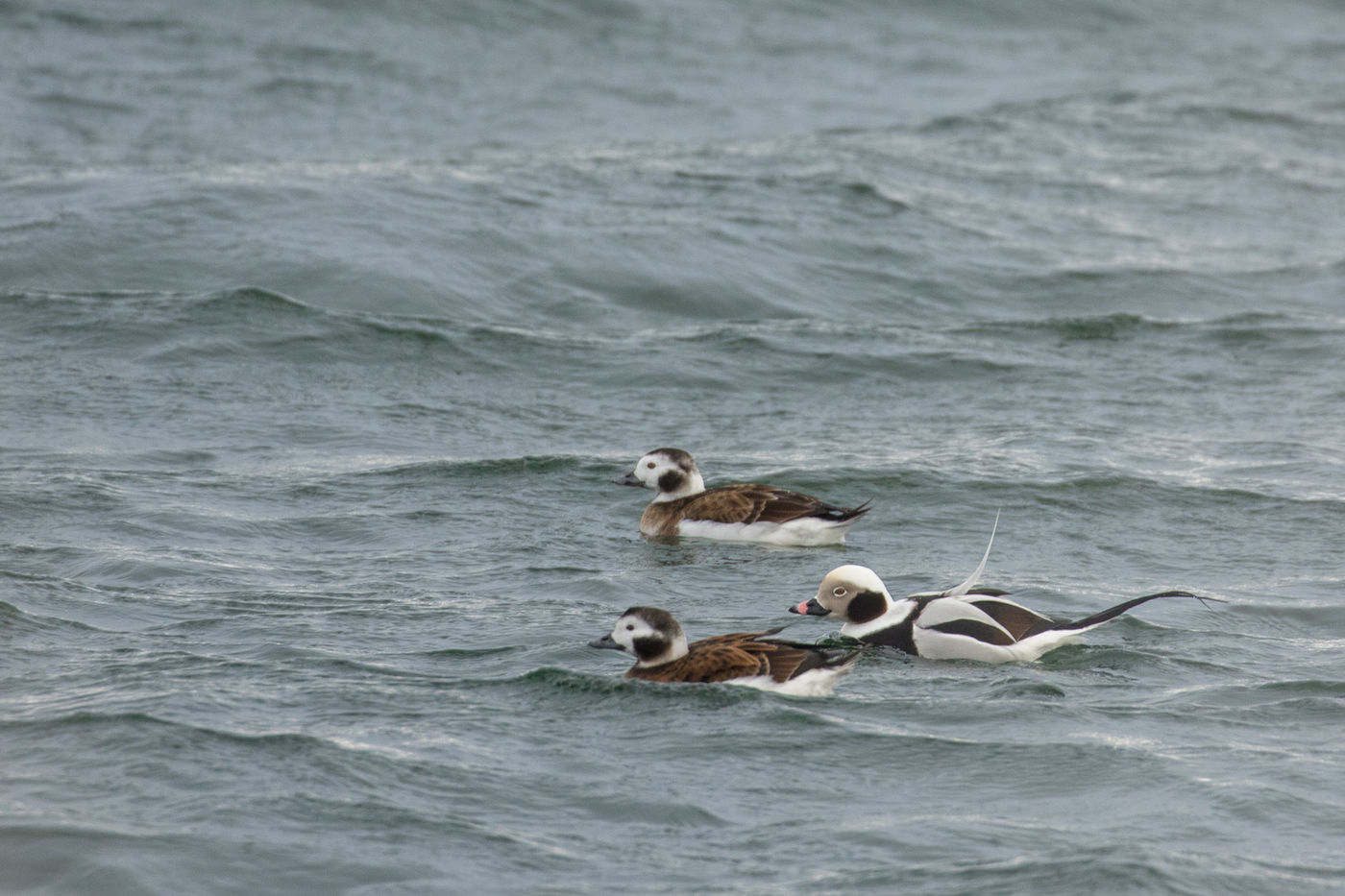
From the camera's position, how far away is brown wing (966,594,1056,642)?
26.2 feet

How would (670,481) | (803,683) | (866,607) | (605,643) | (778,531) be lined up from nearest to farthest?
1. (803,683)
2. (605,643)
3. (866,607)
4. (778,531)
5. (670,481)

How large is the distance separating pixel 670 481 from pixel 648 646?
136 inches

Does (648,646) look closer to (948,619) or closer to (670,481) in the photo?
(948,619)

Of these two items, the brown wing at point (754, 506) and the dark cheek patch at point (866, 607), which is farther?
the brown wing at point (754, 506)

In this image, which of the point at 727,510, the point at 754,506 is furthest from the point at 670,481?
the point at 754,506

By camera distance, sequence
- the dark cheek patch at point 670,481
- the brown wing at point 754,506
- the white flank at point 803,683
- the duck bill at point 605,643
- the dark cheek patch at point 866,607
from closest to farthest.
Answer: the white flank at point 803,683 < the duck bill at point 605,643 < the dark cheek patch at point 866,607 < the brown wing at point 754,506 < the dark cheek patch at point 670,481

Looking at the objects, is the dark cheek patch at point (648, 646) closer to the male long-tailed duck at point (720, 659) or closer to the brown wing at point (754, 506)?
the male long-tailed duck at point (720, 659)

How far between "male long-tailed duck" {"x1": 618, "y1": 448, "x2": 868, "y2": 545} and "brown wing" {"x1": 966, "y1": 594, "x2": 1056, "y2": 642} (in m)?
2.08

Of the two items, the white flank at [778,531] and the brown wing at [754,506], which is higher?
the brown wing at [754,506]

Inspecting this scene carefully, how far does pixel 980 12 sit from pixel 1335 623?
26437 millimetres

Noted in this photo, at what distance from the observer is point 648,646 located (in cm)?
756

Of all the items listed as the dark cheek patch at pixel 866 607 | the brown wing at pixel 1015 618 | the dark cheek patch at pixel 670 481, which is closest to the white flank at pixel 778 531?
the dark cheek patch at pixel 670 481

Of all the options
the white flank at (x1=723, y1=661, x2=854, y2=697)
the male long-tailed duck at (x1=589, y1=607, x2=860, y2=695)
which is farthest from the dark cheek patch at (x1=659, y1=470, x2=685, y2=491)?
the white flank at (x1=723, y1=661, x2=854, y2=697)

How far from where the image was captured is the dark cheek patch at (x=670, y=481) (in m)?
10.9
